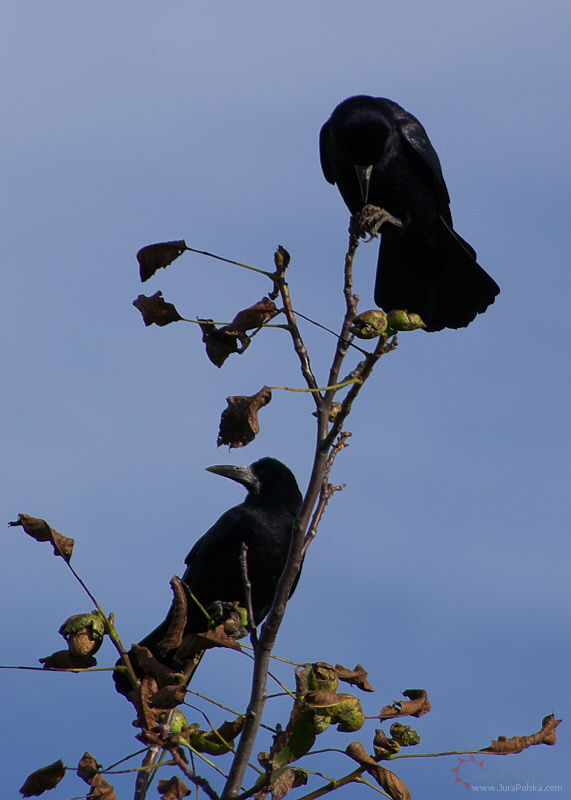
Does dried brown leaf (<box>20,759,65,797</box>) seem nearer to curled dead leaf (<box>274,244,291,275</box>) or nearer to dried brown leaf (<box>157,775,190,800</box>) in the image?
dried brown leaf (<box>157,775,190,800</box>)

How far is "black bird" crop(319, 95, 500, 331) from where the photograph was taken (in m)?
5.87

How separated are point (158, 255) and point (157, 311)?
200 mm

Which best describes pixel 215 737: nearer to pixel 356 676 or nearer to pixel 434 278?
pixel 356 676

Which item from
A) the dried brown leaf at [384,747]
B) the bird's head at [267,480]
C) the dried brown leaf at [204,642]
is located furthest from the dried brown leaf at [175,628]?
the bird's head at [267,480]

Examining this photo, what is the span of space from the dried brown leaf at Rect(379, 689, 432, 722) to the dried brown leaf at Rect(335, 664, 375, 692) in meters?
0.07

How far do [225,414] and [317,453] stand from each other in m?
0.31

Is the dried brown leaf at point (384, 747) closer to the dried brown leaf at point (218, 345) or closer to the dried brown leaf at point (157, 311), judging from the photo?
the dried brown leaf at point (218, 345)

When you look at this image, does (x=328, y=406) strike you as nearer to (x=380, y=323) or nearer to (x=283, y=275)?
(x=380, y=323)

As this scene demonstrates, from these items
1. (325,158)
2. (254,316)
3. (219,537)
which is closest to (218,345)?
(254,316)

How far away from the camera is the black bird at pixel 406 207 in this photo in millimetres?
5867

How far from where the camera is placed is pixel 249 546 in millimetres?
4938

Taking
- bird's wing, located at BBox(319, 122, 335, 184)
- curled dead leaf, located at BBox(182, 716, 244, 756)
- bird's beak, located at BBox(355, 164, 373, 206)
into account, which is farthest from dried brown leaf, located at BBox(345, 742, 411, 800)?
bird's wing, located at BBox(319, 122, 335, 184)

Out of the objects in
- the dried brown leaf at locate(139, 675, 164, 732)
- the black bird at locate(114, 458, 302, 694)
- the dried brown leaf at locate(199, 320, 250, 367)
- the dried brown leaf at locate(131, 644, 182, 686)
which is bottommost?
the dried brown leaf at locate(139, 675, 164, 732)

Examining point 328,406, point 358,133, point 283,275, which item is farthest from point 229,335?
point 358,133
